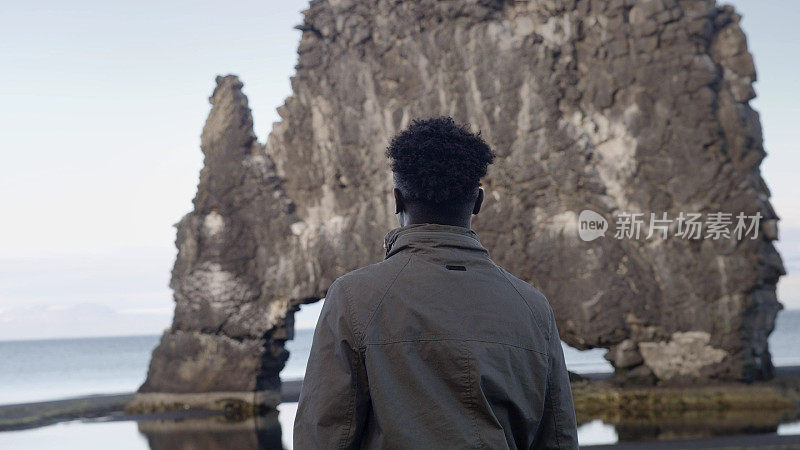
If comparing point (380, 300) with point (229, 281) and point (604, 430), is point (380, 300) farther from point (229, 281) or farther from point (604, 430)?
point (229, 281)

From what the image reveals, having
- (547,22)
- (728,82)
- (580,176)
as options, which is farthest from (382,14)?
(728,82)

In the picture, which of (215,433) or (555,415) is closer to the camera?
(555,415)

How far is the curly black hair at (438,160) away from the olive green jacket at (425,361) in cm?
12

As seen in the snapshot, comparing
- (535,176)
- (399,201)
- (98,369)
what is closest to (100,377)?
(98,369)

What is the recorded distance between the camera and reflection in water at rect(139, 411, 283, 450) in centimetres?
1501

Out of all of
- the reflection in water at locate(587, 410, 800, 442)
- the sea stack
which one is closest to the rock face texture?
the sea stack

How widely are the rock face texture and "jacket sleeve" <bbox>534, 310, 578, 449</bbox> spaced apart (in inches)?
624

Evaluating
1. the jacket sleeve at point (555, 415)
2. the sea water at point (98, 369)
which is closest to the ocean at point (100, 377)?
the sea water at point (98, 369)

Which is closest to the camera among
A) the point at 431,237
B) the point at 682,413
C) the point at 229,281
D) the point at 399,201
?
the point at 431,237

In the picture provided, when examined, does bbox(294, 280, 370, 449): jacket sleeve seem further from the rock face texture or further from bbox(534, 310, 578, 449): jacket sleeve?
the rock face texture

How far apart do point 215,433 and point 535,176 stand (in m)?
7.86

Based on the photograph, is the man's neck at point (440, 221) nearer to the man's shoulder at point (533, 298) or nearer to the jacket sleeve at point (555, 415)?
the man's shoulder at point (533, 298)

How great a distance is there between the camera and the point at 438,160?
200 centimetres

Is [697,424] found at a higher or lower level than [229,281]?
lower
